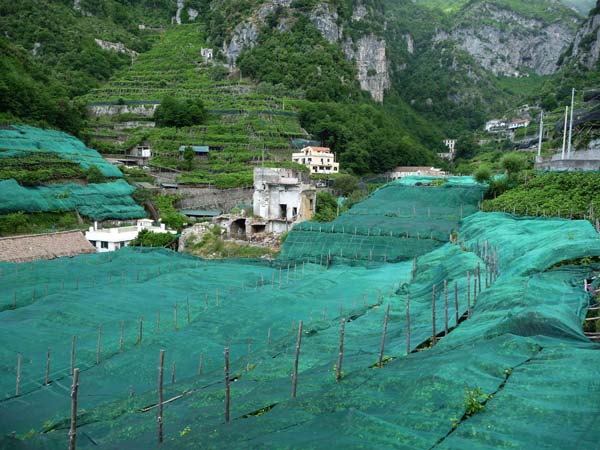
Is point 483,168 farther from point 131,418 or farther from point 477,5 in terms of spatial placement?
point 477,5

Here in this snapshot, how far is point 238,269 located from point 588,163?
53.7ft

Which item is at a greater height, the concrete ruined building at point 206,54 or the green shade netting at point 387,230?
the concrete ruined building at point 206,54

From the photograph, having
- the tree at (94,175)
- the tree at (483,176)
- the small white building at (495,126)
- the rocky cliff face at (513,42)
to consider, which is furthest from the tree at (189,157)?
the rocky cliff face at (513,42)

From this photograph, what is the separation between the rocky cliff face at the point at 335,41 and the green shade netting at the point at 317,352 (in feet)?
192

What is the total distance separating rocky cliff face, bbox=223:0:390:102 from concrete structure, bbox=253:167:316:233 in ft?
149

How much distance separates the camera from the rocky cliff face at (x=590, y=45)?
2488 inches

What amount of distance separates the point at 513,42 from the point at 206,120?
280 feet

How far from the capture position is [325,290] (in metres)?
16.5

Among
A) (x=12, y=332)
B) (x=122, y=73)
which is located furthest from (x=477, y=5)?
(x=12, y=332)

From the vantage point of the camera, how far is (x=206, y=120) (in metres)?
51.3

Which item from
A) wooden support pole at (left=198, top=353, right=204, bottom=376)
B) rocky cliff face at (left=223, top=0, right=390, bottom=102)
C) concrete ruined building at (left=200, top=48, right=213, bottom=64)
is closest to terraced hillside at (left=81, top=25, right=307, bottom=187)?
concrete ruined building at (left=200, top=48, right=213, bottom=64)

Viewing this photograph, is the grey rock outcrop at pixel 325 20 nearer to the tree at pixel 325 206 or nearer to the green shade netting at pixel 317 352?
the tree at pixel 325 206

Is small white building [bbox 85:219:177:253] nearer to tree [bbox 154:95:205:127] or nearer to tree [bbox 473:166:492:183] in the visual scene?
tree [bbox 473:166:492:183]

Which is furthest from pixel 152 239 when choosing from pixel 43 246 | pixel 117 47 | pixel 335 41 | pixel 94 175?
pixel 335 41
